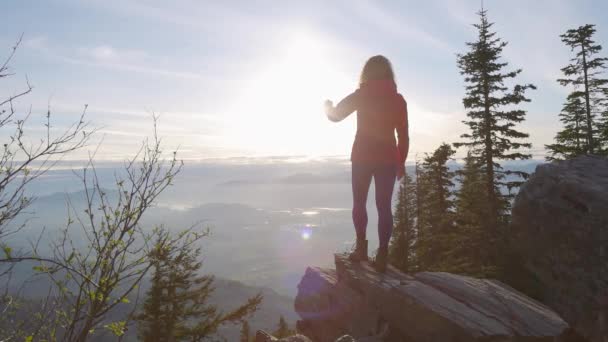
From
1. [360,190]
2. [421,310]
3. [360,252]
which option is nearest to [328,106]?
[360,190]

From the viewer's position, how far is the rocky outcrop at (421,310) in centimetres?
477

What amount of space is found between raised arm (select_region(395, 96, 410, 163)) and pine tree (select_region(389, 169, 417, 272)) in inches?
710

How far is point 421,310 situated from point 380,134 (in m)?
3.05

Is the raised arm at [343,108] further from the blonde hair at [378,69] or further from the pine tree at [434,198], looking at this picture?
the pine tree at [434,198]

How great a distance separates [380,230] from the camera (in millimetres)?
6461

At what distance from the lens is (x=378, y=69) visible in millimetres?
6289

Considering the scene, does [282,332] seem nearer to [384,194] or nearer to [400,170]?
[384,194]

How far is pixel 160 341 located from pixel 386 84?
648 inches

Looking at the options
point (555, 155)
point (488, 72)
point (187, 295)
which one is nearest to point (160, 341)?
point (187, 295)

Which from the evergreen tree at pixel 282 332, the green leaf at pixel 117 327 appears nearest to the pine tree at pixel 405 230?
the evergreen tree at pixel 282 332

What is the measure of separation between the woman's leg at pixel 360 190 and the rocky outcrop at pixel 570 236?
297cm

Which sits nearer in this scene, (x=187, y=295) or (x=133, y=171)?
(x=133, y=171)

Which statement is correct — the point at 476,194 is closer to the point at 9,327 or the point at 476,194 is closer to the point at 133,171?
the point at 133,171

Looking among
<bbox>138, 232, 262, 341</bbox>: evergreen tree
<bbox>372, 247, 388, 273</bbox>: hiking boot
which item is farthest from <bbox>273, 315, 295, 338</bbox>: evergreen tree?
<bbox>372, 247, 388, 273</bbox>: hiking boot
